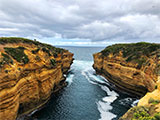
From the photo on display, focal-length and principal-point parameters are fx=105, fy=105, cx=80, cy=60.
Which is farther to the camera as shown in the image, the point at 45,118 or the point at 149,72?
the point at 149,72

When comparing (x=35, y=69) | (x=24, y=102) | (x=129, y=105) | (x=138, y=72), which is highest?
(x=35, y=69)

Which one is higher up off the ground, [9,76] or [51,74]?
[9,76]

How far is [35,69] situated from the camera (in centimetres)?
2694

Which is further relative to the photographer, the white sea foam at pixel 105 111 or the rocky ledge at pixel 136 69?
the rocky ledge at pixel 136 69

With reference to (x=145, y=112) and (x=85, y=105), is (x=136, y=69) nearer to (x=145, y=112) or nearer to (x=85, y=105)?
(x=85, y=105)

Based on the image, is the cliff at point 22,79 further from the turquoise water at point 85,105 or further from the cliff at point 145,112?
the cliff at point 145,112

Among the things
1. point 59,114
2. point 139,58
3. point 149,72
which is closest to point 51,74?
point 59,114

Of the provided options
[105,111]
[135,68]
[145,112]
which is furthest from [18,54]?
[135,68]

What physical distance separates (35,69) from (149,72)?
30.2m

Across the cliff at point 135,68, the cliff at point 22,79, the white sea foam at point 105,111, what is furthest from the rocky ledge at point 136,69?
the cliff at point 22,79

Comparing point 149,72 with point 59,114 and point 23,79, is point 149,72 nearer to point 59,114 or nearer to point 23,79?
point 59,114

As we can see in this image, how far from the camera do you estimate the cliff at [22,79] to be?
733 inches

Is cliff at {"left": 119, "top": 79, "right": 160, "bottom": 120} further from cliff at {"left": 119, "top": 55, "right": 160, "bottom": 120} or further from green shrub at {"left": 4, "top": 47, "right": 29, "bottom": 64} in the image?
green shrub at {"left": 4, "top": 47, "right": 29, "bottom": 64}

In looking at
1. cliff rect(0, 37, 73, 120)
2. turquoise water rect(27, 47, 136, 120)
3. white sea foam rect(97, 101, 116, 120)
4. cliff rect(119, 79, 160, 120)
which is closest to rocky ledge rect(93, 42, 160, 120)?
turquoise water rect(27, 47, 136, 120)
